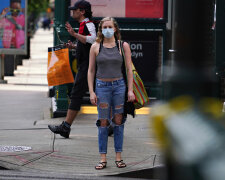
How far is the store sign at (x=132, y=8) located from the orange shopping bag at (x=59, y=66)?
192 cm

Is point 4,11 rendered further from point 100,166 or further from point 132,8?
point 100,166

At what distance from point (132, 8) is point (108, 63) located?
4.99 meters

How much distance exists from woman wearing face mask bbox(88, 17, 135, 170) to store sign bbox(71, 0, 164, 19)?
468 cm

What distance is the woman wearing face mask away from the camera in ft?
20.6

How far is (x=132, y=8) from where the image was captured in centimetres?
1112

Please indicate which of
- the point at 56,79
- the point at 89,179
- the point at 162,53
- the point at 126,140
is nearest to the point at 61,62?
the point at 56,79

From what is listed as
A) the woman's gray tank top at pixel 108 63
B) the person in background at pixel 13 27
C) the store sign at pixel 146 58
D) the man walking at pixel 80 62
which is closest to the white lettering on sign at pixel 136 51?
the store sign at pixel 146 58

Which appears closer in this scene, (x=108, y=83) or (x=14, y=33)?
(x=108, y=83)

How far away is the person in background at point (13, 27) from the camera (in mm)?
17109

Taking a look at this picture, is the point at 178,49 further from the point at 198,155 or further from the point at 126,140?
the point at 126,140

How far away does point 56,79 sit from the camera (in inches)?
372

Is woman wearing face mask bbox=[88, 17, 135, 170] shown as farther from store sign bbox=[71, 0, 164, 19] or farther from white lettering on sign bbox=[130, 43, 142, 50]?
white lettering on sign bbox=[130, 43, 142, 50]

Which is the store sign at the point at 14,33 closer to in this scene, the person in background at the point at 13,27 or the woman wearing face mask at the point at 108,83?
the person in background at the point at 13,27

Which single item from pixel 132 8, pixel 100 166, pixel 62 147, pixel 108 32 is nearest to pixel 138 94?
pixel 108 32
